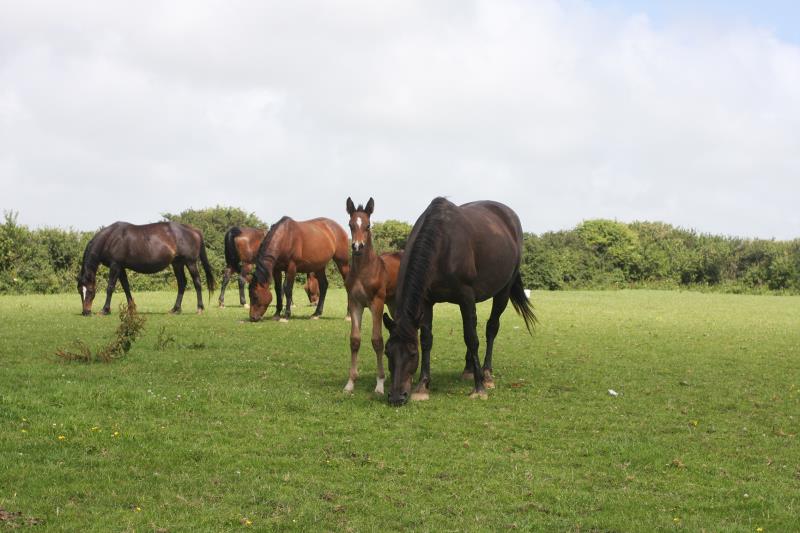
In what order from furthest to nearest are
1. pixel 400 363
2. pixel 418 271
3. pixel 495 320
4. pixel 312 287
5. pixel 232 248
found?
pixel 312 287 < pixel 232 248 < pixel 495 320 < pixel 418 271 < pixel 400 363

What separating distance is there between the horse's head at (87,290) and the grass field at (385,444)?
5.83 metres

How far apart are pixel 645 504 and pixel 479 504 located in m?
1.21

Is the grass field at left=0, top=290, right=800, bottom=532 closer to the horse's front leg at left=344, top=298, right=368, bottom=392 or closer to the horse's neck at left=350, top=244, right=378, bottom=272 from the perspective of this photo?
the horse's front leg at left=344, top=298, right=368, bottom=392

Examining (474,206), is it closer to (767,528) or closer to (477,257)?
(477,257)

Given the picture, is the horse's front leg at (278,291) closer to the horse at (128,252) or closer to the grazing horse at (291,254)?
the grazing horse at (291,254)

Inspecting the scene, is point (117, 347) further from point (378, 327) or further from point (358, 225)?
point (358, 225)

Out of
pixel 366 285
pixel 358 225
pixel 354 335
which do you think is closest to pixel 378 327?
pixel 354 335

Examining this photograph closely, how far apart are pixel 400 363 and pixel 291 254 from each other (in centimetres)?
1014

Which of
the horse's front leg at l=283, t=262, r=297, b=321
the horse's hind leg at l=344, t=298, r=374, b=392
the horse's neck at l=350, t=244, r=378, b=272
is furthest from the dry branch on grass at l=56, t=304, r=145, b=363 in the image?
the horse's front leg at l=283, t=262, r=297, b=321

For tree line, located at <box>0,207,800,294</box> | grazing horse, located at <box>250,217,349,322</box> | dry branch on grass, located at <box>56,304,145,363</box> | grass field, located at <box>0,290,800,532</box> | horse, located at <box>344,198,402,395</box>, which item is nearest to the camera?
grass field, located at <box>0,290,800,532</box>

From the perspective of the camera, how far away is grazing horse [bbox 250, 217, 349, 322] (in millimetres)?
17453

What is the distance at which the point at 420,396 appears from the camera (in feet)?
29.9

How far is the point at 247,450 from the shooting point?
6.77 m

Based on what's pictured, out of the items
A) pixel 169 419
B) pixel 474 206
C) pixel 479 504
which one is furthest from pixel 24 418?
pixel 474 206
